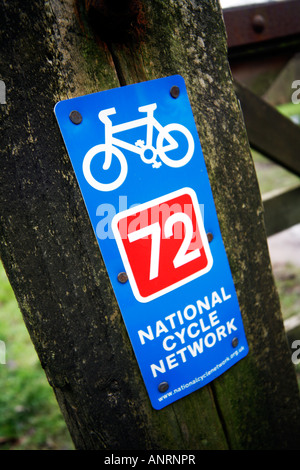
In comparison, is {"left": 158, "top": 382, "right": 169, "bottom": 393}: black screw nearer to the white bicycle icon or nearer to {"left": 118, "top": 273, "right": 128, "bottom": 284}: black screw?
{"left": 118, "top": 273, "right": 128, "bottom": 284}: black screw

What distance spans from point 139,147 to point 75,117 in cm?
16

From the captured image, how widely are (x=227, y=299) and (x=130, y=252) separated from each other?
331 millimetres

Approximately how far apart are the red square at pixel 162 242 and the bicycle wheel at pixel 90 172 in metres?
0.07

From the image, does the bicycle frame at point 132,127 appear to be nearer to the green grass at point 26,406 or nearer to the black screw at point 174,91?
the black screw at point 174,91

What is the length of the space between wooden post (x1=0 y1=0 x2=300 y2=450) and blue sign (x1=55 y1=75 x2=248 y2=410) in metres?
0.03

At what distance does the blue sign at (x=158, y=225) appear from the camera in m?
0.83

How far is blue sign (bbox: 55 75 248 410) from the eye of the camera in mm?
826

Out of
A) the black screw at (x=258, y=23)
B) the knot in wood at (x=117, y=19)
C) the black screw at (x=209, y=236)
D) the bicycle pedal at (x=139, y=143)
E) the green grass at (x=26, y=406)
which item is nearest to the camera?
the knot in wood at (x=117, y=19)

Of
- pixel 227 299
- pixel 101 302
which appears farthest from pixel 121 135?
pixel 227 299

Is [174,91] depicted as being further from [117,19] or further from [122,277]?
[122,277]

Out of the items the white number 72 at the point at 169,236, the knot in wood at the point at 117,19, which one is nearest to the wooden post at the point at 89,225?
the knot in wood at the point at 117,19

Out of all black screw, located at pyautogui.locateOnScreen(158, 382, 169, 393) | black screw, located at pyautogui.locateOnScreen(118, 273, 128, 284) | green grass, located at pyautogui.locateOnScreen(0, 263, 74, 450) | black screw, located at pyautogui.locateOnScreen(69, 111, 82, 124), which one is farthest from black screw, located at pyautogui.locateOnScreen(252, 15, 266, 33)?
green grass, located at pyautogui.locateOnScreen(0, 263, 74, 450)

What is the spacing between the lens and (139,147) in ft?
2.82
